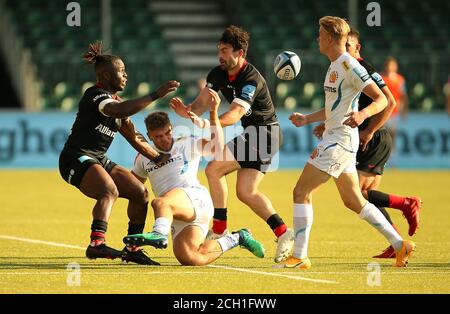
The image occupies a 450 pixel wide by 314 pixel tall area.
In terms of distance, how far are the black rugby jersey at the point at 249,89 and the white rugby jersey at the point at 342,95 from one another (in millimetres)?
1006

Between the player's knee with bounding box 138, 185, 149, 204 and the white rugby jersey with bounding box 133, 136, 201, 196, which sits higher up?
the white rugby jersey with bounding box 133, 136, 201, 196

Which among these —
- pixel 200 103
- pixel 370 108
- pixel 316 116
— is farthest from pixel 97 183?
pixel 370 108

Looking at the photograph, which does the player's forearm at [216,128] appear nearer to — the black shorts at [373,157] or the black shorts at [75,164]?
the black shorts at [75,164]

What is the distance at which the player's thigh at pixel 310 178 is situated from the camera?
9938mm

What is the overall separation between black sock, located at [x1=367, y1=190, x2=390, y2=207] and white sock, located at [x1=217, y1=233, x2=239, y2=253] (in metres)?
1.74

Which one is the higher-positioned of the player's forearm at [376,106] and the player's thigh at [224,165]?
the player's forearm at [376,106]

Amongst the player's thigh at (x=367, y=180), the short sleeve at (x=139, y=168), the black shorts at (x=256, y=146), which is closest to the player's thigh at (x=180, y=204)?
the short sleeve at (x=139, y=168)

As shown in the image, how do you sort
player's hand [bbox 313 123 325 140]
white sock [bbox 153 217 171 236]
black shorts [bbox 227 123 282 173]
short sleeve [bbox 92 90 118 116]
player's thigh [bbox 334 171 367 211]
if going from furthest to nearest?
black shorts [bbox 227 123 282 173], player's hand [bbox 313 123 325 140], short sleeve [bbox 92 90 118 116], player's thigh [bbox 334 171 367 211], white sock [bbox 153 217 171 236]

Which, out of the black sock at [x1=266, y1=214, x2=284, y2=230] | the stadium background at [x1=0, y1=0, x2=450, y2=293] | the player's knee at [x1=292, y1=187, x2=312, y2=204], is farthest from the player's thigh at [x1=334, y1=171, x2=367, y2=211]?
the stadium background at [x1=0, y1=0, x2=450, y2=293]

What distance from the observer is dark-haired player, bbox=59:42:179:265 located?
10258 mm

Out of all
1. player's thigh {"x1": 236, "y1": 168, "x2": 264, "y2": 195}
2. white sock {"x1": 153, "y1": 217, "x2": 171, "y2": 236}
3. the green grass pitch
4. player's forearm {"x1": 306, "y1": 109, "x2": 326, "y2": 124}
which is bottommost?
the green grass pitch

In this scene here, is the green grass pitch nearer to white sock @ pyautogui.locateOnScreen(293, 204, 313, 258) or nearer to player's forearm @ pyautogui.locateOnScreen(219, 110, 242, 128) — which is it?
white sock @ pyautogui.locateOnScreen(293, 204, 313, 258)

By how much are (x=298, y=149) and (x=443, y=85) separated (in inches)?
202
